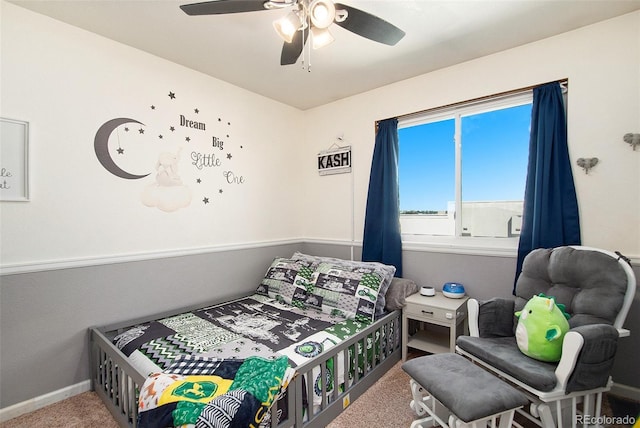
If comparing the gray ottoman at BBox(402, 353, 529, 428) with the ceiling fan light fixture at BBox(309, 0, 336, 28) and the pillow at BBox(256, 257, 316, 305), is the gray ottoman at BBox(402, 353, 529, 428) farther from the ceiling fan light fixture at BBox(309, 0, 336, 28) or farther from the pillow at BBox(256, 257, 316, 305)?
the ceiling fan light fixture at BBox(309, 0, 336, 28)

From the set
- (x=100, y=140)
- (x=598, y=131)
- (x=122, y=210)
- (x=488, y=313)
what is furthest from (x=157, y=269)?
(x=598, y=131)

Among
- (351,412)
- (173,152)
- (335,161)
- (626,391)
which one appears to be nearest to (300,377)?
(351,412)

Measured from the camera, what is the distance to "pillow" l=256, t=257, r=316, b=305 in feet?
8.76

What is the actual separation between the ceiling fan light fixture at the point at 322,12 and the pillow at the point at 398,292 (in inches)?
81.8

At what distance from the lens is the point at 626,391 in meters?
1.91

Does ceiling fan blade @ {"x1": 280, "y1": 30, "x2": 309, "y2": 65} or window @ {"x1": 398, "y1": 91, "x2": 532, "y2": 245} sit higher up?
ceiling fan blade @ {"x1": 280, "y1": 30, "x2": 309, "y2": 65}

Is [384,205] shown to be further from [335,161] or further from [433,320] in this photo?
[433,320]

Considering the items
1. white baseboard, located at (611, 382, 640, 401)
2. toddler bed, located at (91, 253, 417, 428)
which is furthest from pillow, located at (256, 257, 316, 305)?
white baseboard, located at (611, 382, 640, 401)

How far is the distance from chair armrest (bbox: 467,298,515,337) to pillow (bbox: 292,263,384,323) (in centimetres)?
71

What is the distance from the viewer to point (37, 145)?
1893 millimetres

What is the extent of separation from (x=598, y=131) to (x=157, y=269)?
350cm

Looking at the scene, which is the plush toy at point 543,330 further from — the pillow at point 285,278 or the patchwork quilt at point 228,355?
the pillow at point 285,278

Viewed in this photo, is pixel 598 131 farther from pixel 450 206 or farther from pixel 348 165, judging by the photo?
pixel 348 165

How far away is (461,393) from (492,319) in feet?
2.66
